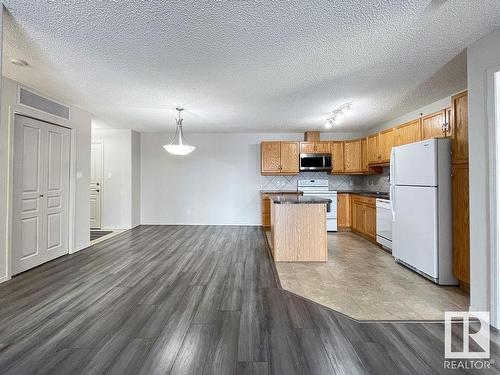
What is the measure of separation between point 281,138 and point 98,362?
19.8ft

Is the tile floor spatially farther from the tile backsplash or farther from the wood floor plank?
the tile backsplash

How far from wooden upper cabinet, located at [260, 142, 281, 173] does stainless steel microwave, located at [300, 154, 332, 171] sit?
0.60 metres

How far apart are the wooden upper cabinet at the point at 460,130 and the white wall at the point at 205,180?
3961 millimetres

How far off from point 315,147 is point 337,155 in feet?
1.88

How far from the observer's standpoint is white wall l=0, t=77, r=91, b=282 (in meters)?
3.05

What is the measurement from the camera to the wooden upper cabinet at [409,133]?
3.86m

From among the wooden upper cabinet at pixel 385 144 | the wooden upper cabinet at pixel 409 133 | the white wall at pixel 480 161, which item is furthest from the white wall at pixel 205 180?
the white wall at pixel 480 161

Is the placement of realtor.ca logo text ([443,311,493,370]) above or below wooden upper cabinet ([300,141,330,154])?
below

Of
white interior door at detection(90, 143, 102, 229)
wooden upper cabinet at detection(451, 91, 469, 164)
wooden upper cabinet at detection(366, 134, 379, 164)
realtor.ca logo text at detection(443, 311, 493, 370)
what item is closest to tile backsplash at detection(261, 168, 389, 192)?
wooden upper cabinet at detection(366, 134, 379, 164)

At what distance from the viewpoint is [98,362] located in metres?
1.66

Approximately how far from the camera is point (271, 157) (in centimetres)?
642

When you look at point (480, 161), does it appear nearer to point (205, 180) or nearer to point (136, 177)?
point (205, 180)

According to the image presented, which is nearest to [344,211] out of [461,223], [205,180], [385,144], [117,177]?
[385,144]

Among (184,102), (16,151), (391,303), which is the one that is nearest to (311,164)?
(184,102)
